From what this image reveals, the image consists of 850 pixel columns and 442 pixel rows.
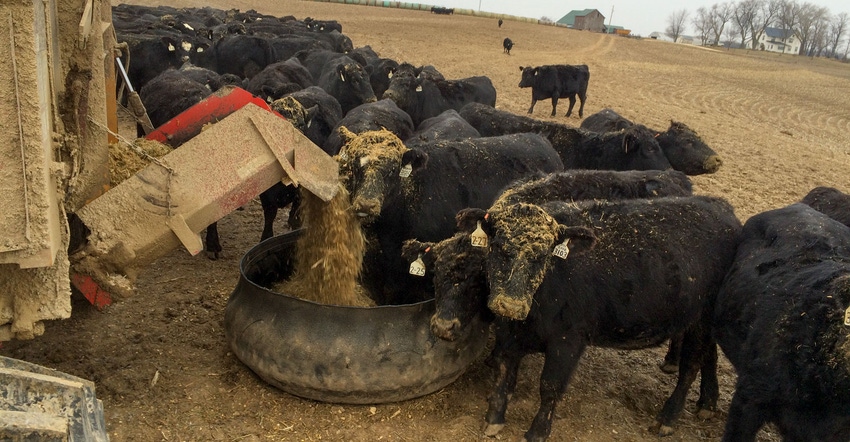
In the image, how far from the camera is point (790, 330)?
361 cm

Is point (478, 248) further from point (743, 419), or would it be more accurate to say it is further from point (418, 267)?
point (743, 419)

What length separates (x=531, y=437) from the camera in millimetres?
4266

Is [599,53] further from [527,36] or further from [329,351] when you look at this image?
[329,351]

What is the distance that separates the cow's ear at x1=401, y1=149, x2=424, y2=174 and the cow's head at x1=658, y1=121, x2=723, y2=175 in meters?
4.69

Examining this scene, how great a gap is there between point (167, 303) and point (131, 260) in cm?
221

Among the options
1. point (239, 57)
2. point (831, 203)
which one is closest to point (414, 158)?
point (831, 203)

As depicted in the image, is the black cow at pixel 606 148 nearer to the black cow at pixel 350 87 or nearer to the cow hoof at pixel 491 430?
the black cow at pixel 350 87

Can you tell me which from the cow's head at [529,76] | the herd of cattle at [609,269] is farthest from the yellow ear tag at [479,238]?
the cow's head at [529,76]

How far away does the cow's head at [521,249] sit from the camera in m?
3.78

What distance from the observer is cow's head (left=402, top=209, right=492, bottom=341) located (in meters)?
4.17

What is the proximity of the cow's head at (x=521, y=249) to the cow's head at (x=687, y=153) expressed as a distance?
5.35 m

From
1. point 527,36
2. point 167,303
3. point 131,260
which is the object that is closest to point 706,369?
point 131,260

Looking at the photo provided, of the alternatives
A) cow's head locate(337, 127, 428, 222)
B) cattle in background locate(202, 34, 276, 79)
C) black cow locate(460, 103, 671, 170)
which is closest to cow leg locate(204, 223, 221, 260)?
cow's head locate(337, 127, 428, 222)

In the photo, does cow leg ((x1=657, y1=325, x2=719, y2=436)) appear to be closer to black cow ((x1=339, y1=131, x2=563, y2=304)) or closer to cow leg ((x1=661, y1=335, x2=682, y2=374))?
cow leg ((x1=661, y1=335, x2=682, y2=374))
